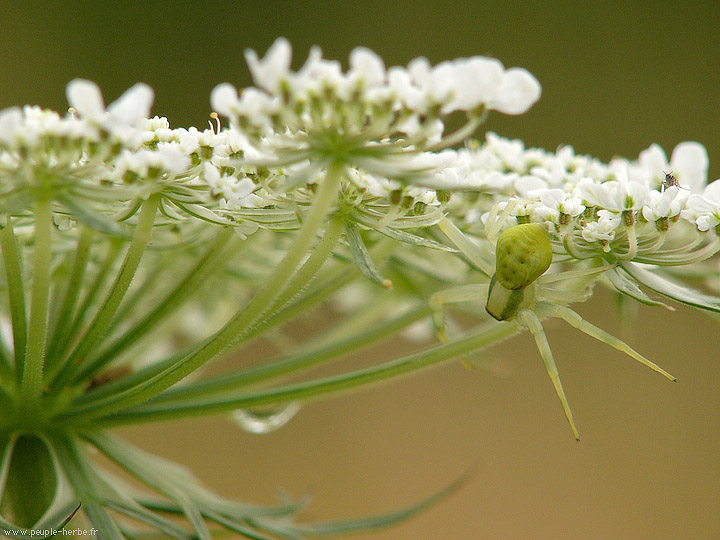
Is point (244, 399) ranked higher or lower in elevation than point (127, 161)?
lower

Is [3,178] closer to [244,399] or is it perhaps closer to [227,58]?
[244,399]

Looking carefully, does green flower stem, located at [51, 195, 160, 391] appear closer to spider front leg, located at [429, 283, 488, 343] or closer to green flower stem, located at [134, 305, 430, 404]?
green flower stem, located at [134, 305, 430, 404]

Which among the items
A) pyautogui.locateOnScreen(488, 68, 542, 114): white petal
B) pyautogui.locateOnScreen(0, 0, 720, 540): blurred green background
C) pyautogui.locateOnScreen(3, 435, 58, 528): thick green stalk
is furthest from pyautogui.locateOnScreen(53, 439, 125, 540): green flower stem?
pyautogui.locateOnScreen(0, 0, 720, 540): blurred green background

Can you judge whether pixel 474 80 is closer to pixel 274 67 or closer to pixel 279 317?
pixel 274 67

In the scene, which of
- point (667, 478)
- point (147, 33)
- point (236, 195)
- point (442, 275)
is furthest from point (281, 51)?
point (147, 33)

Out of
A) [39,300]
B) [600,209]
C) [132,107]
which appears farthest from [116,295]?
[600,209]
